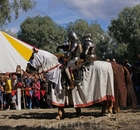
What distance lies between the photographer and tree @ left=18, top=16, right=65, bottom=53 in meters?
61.0

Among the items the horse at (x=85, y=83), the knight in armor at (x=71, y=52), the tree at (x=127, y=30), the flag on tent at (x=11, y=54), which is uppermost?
the tree at (x=127, y=30)

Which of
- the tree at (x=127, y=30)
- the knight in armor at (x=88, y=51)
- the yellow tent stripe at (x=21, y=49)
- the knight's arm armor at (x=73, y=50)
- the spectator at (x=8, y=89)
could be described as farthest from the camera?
the tree at (x=127, y=30)

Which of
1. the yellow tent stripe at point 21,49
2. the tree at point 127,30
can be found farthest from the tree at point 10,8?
the tree at point 127,30

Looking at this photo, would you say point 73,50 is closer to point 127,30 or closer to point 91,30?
point 127,30

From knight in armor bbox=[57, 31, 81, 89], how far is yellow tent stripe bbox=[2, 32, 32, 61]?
29.2ft

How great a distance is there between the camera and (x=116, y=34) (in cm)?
5056

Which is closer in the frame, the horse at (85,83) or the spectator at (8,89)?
the horse at (85,83)

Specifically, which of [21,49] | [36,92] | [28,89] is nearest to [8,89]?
[28,89]

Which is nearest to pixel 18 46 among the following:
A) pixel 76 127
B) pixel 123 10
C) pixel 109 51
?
pixel 76 127

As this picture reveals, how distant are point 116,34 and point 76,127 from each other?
4371 cm

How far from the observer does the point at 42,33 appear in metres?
61.6

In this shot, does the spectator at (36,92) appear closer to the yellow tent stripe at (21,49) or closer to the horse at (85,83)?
the yellow tent stripe at (21,49)

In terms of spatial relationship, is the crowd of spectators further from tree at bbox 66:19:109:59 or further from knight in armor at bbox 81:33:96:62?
tree at bbox 66:19:109:59

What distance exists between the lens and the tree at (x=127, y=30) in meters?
48.2
